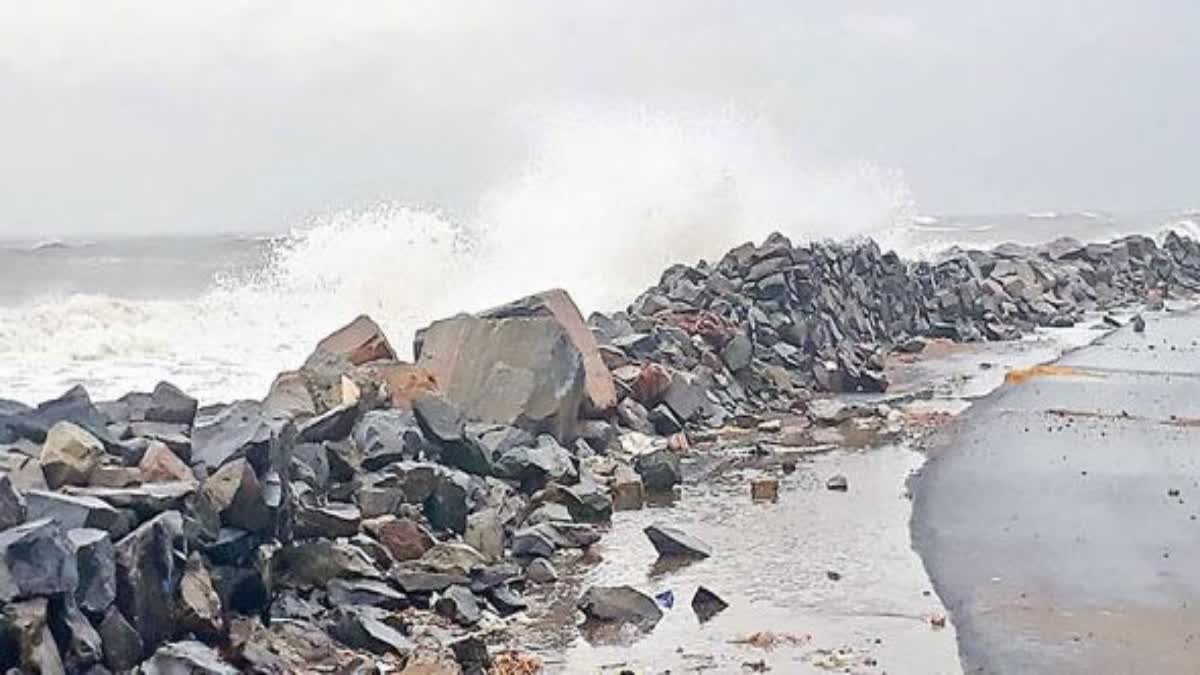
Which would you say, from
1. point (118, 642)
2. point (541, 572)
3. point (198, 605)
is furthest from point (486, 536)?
point (118, 642)

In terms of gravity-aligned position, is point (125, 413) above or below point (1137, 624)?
above

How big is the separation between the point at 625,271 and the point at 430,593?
2112 centimetres

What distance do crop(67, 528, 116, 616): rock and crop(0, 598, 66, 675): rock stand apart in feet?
1.24

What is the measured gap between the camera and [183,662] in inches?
257

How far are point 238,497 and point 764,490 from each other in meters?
4.97

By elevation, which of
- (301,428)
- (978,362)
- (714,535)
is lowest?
(978,362)

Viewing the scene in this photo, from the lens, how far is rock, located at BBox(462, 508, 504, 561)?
30.1 feet

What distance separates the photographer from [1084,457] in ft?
41.4

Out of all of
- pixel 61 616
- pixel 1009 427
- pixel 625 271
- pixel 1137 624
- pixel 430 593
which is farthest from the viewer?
pixel 625 271

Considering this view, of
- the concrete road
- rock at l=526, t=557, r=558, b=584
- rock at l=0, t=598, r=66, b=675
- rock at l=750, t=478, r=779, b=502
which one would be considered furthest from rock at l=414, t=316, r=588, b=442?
rock at l=0, t=598, r=66, b=675

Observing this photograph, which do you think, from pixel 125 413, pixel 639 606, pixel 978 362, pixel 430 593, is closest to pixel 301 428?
pixel 125 413

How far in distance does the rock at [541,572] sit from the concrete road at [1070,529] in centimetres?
230

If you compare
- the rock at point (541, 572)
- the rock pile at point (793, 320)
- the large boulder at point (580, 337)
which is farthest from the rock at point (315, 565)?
the rock pile at point (793, 320)

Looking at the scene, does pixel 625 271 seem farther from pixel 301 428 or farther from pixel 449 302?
pixel 301 428
